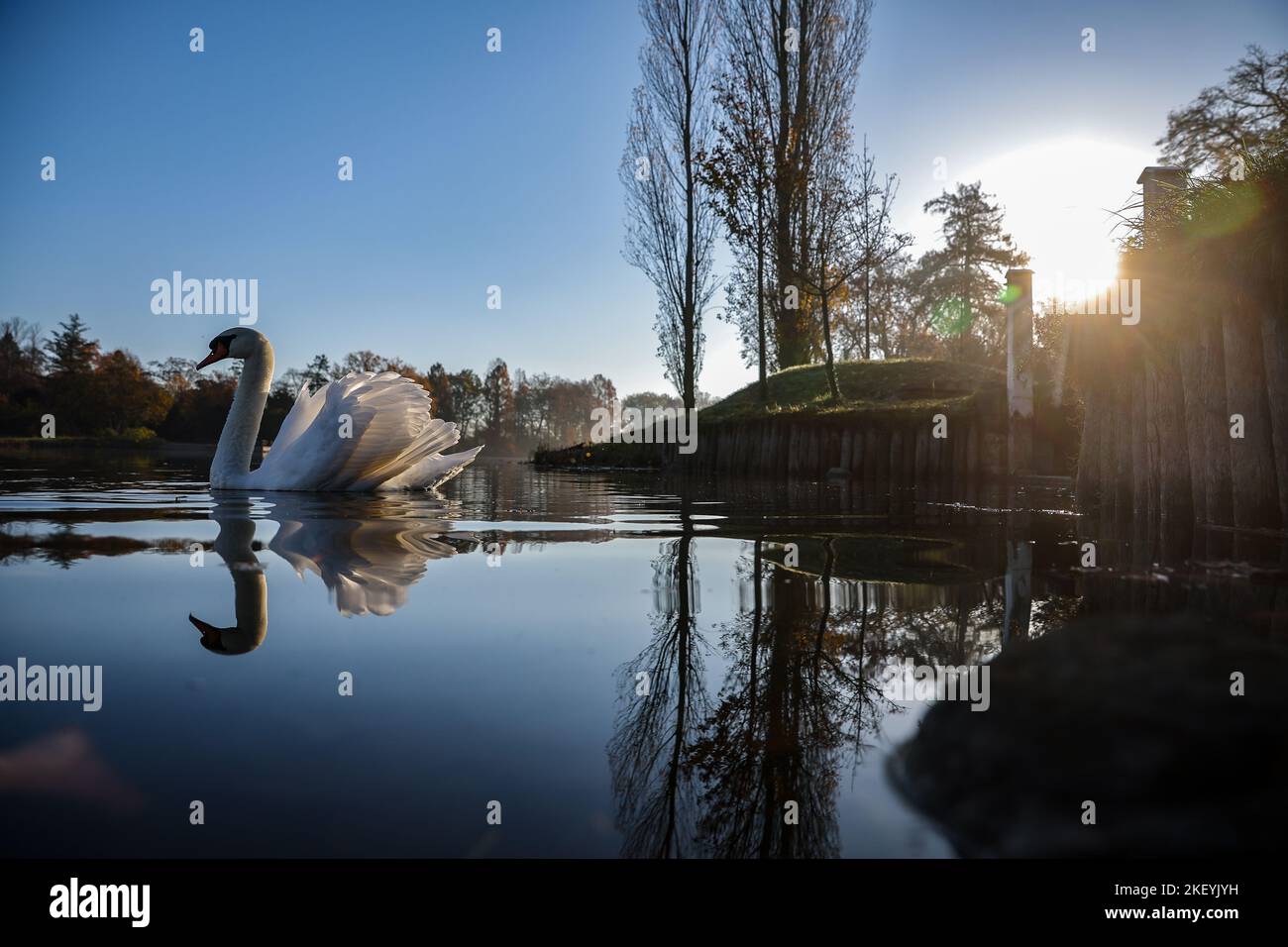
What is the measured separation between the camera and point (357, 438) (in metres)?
7.00

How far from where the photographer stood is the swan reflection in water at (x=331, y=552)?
239cm

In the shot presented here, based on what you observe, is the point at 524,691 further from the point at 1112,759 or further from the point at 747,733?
the point at 1112,759

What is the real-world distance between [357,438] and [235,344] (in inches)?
126

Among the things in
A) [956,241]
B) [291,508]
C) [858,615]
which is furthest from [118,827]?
[956,241]

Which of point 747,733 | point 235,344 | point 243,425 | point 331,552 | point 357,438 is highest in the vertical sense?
point 235,344

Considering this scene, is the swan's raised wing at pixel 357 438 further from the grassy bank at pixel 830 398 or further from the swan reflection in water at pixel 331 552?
the grassy bank at pixel 830 398

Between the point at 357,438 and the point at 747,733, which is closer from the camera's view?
the point at 747,733

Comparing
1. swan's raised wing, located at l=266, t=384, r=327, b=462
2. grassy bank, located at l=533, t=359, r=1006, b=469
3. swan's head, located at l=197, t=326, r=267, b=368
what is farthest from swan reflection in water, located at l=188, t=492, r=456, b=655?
grassy bank, located at l=533, t=359, r=1006, b=469

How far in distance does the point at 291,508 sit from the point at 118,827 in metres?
5.75

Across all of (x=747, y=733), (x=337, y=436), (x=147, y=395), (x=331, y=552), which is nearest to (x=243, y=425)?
(x=337, y=436)

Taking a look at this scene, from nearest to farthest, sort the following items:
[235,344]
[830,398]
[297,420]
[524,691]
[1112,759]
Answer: [1112,759], [524,691], [297,420], [235,344], [830,398]
